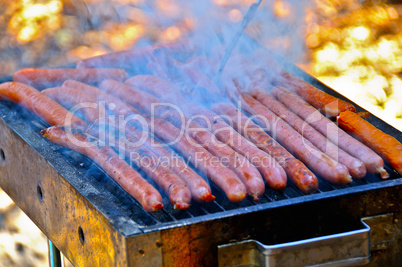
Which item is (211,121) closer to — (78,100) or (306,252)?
(78,100)

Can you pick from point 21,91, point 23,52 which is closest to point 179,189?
point 21,91

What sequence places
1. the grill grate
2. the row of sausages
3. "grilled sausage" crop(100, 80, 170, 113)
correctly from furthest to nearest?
"grilled sausage" crop(100, 80, 170, 113), the row of sausages, the grill grate

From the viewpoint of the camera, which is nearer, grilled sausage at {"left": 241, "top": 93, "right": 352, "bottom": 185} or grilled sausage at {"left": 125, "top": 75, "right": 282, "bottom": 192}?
grilled sausage at {"left": 241, "top": 93, "right": 352, "bottom": 185}

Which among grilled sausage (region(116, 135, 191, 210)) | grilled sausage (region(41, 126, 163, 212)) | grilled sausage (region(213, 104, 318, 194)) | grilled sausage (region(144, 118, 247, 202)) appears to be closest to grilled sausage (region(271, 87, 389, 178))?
grilled sausage (region(213, 104, 318, 194))

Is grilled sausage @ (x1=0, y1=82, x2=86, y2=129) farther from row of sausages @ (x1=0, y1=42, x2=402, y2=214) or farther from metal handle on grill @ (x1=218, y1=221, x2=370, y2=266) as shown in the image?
metal handle on grill @ (x1=218, y1=221, x2=370, y2=266)

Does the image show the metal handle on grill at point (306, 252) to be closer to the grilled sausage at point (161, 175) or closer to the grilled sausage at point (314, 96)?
the grilled sausage at point (161, 175)

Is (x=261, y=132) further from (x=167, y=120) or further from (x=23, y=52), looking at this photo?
(x=23, y=52)

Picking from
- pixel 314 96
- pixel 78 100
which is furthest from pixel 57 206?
pixel 314 96
